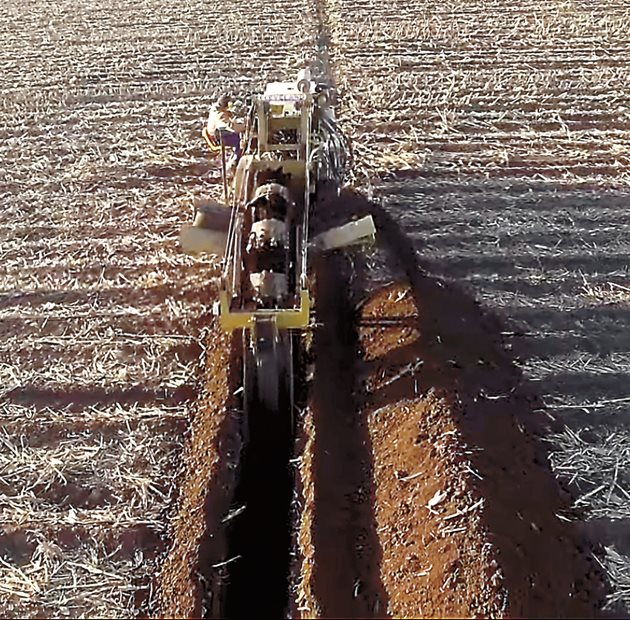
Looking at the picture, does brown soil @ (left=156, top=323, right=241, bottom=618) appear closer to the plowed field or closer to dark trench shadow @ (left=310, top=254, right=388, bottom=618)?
the plowed field

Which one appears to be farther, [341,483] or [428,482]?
[341,483]

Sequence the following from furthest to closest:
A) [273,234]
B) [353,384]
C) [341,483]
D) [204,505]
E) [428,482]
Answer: [353,384]
[273,234]
[341,483]
[204,505]
[428,482]

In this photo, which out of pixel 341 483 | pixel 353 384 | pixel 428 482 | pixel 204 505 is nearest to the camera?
pixel 428 482

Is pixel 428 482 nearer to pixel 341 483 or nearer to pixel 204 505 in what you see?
pixel 341 483

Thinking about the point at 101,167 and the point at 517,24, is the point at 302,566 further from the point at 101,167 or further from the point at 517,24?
the point at 517,24

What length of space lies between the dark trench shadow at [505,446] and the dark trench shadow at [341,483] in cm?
40

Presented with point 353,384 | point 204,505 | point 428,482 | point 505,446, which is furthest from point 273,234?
point 505,446

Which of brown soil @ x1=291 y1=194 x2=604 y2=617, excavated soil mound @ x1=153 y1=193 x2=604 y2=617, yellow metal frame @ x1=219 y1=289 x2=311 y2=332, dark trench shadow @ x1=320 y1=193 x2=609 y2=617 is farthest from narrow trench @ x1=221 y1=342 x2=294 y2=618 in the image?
dark trench shadow @ x1=320 y1=193 x2=609 y2=617

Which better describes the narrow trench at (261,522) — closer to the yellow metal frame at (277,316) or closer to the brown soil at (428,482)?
the brown soil at (428,482)

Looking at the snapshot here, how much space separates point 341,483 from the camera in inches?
234

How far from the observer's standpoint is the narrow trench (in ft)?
17.5

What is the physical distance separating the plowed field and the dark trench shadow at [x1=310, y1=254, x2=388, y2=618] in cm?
2

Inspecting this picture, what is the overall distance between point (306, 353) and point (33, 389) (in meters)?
2.35

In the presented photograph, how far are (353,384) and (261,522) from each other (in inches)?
60.4
